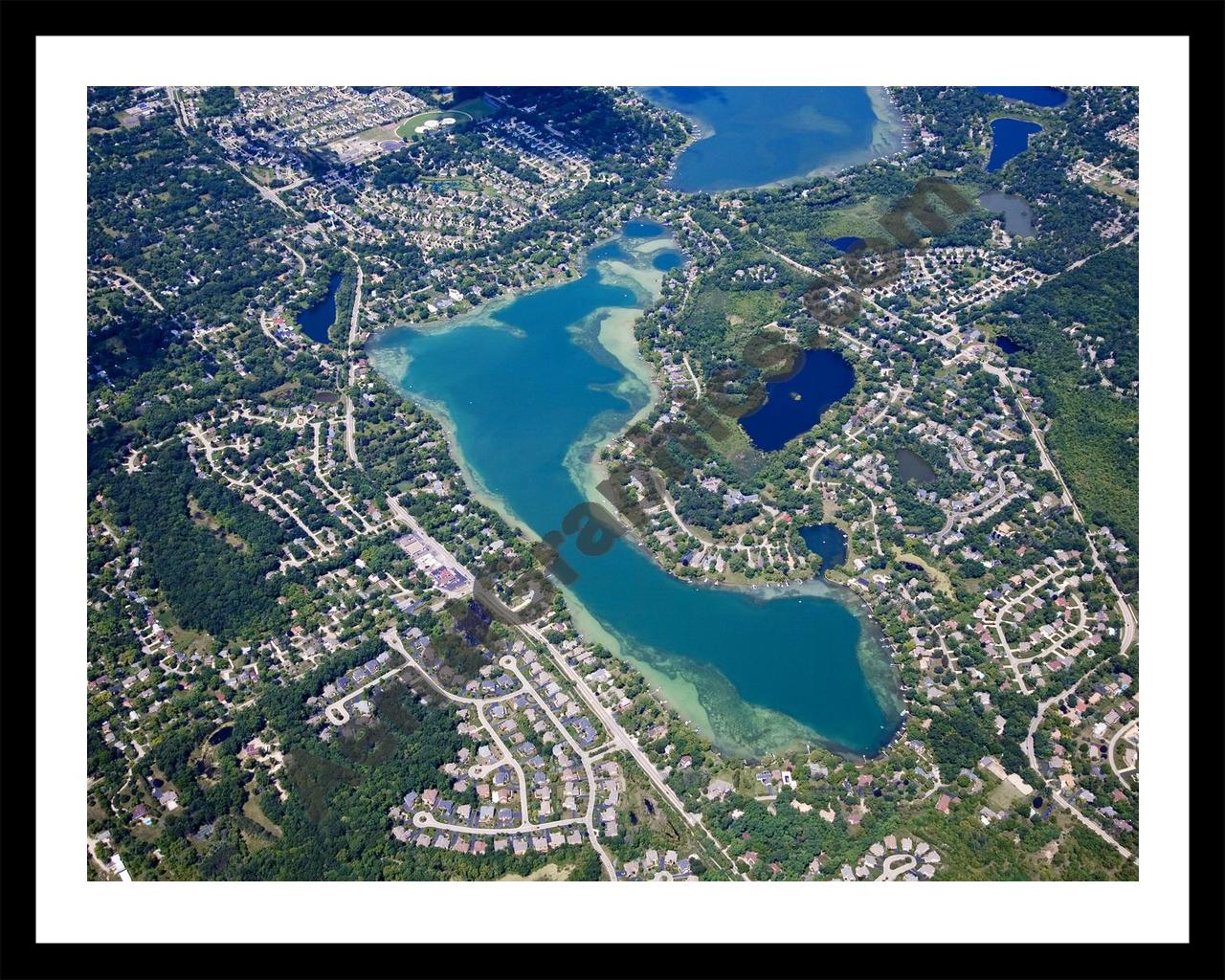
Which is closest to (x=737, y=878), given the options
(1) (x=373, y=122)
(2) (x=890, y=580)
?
(2) (x=890, y=580)

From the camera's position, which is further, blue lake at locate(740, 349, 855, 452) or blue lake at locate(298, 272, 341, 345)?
blue lake at locate(298, 272, 341, 345)

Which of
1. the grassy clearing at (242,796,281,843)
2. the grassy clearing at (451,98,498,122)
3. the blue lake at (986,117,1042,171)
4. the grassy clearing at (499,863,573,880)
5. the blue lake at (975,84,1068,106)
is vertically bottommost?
the grassy clearing at (242,796,281,843)

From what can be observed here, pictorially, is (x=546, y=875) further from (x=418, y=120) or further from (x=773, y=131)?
(x=773, y=131)

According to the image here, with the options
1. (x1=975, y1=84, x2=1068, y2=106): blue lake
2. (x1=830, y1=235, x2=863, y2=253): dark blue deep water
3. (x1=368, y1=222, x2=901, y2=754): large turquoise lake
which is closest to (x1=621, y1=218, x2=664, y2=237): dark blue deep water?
(x1=368, y1=222, x2=901, y2=754): large turquoise lake

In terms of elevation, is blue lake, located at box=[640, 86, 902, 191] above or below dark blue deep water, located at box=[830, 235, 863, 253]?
above

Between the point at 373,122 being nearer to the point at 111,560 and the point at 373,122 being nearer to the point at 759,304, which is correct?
the point at 759,304

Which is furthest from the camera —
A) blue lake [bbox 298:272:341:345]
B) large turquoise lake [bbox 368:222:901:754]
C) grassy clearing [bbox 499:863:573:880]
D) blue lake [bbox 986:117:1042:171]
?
blue lake [bbox 986:117:1042:171]

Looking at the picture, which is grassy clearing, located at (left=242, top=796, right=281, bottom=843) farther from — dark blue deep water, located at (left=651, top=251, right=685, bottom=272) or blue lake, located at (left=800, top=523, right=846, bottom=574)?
dark blue deep water, located at (left=651, top=251, right=685, bottom=272)

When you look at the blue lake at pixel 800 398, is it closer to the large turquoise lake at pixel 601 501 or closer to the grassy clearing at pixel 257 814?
the large turquoise lake at pixel 601 501
